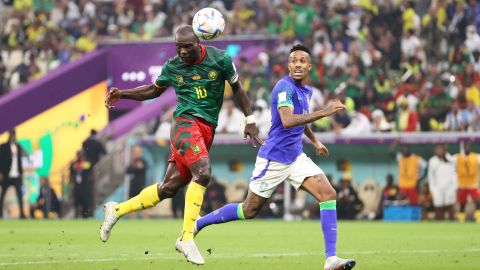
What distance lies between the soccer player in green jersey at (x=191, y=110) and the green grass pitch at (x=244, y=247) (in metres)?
0.76

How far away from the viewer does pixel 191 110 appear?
38.0 feet

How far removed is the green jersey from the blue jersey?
1.90 ft

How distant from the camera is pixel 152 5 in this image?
33.7 metres

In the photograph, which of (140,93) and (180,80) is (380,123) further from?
(180,80)

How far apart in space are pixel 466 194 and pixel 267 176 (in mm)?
14381

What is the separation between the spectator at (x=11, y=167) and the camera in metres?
27.6

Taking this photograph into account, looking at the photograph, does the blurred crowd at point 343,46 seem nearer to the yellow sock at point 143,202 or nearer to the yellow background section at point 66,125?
the yellow background section at point 66,125

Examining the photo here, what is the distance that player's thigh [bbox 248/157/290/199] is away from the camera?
11.9 meters

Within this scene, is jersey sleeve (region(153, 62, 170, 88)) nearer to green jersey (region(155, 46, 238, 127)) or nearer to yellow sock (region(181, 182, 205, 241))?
green jersey (region(155, 46, 238, 127))

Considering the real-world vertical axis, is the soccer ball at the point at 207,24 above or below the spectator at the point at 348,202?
above

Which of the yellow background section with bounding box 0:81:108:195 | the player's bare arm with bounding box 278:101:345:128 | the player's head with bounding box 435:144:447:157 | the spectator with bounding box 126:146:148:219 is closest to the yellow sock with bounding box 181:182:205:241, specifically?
the player's bare arm with bounding box 278:101:345:128

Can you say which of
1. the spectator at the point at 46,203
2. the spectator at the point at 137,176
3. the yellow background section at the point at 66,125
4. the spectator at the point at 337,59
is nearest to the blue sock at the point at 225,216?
the spectator at the point at 137,176

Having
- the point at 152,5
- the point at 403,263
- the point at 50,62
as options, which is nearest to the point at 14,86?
the point at 50,62

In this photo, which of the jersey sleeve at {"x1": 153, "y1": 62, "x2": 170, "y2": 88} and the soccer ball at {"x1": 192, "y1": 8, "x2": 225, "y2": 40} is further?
the jersey sleeve at {"x1": 153, "y1": 62, "x2": 170, "y2": 88}
